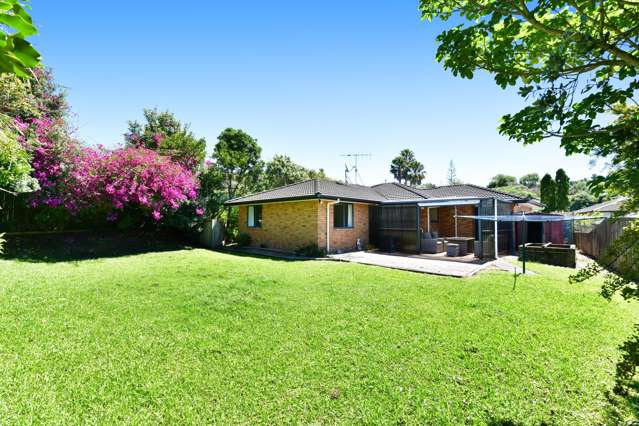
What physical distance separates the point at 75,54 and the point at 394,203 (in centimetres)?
1499

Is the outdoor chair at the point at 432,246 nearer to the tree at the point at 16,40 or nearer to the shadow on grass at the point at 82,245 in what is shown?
the shadow on grass at the point at 82,245

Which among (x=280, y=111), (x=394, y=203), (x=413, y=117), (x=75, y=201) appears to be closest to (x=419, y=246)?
(x=394, y=203)

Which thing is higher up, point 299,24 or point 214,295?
point 299,24

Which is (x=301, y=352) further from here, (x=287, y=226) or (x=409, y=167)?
(x=409, y=167)

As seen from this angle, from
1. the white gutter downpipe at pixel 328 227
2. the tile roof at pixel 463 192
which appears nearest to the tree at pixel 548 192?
the tile roof at pixel 463 192

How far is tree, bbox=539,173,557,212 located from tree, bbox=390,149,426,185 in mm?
23467

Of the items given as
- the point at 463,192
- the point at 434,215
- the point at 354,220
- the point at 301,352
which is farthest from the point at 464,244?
the point at 301,352

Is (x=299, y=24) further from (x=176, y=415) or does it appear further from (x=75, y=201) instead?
(x=75, y=201)

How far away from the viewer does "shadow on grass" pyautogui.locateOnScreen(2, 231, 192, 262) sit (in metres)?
12.2

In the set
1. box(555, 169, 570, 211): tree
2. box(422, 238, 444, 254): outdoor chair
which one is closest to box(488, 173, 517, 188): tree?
box(555, 169, 570, 211): tree

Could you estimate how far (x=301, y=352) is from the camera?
4559 millimetres

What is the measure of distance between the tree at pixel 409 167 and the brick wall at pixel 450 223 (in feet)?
120

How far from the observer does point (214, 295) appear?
707 cm

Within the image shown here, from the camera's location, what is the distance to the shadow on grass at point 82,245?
39.9 feet
